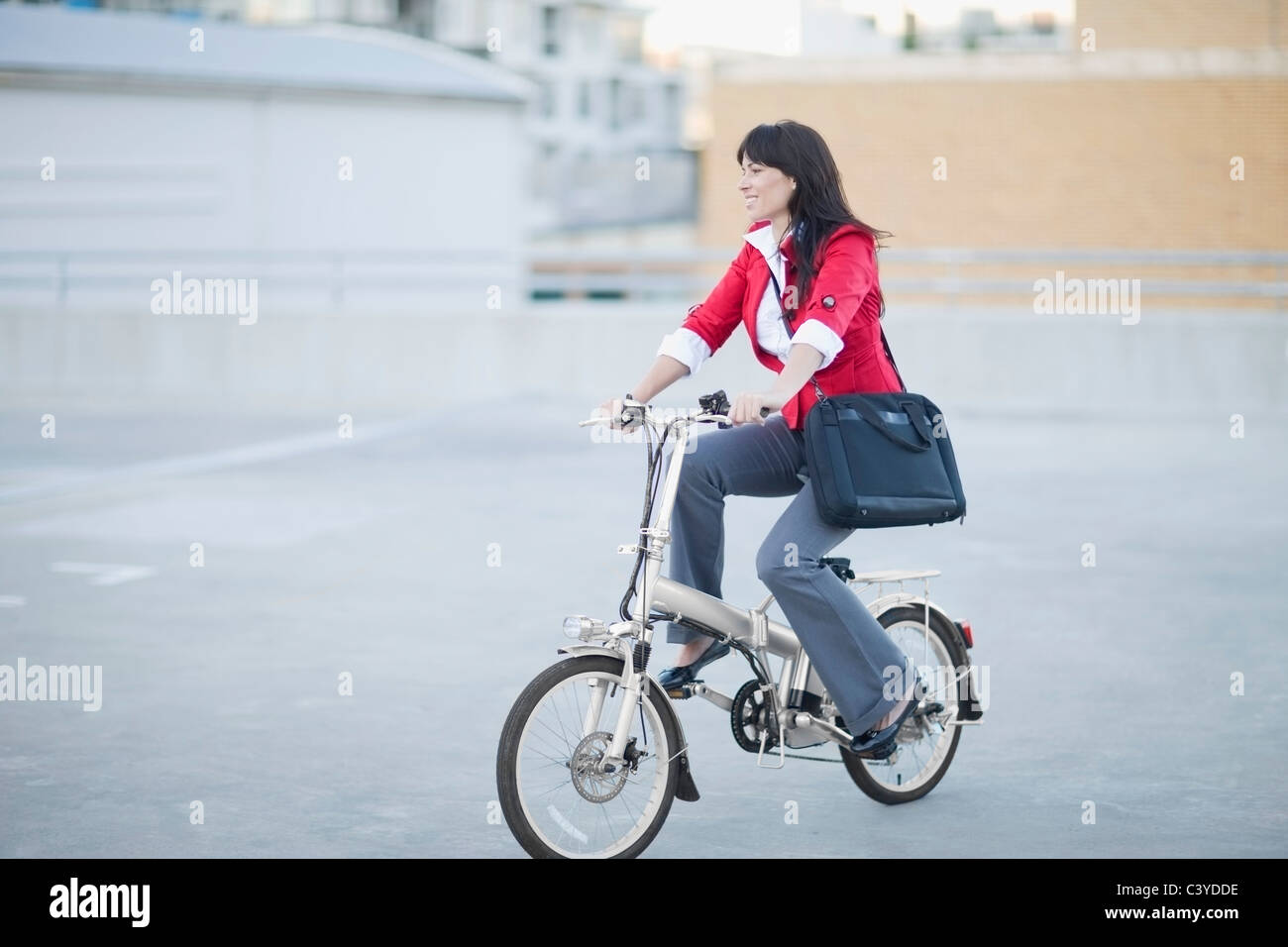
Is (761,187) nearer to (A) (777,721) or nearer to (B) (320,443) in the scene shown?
(A) (777,721)

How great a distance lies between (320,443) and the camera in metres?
14.4

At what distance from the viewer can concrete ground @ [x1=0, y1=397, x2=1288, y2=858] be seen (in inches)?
200

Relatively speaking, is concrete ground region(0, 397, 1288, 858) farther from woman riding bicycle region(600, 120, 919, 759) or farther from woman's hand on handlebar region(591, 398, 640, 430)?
woman's hand on handlebar region(591, 398, 640, 430)

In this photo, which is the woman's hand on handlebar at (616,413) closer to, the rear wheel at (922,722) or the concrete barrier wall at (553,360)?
the rear wheel at (922,722)

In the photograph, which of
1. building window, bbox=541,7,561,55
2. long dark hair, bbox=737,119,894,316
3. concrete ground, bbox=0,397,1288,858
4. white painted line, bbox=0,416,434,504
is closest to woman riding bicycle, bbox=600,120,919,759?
long dark hair, bbox=737,119,894,316

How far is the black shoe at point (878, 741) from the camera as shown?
488cm

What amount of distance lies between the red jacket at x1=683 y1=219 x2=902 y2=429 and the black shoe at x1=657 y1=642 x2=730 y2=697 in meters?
0.67

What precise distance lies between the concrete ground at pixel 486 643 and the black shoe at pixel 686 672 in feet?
1.57

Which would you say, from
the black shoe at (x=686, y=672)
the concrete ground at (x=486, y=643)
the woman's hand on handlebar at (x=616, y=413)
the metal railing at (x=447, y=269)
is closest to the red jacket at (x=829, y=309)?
the woman's hand on handlebar at (x=616, y=413)

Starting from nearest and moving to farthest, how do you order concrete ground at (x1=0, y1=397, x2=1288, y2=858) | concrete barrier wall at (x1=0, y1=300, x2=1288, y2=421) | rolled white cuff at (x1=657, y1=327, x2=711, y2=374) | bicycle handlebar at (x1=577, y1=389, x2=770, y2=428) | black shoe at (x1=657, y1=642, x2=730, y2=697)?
bicycle handlebar at (x1=577, y1=389, x2=770, y2=428) < black shoe at (x1=657, y1=642, x2=730, y2=697) < rolled white cuff at (x1=657, y1=327, x2=711, y2=374) < concrete ground at (x1=0, y1=397, x2=1288, y2=858) < concrete barrier wall at (x1=0, y1=300, x2=1288, y2=421)

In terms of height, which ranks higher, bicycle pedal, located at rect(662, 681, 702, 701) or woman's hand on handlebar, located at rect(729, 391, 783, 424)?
woman's hand on handlebar, located at rect(729, 391, 783, 424)

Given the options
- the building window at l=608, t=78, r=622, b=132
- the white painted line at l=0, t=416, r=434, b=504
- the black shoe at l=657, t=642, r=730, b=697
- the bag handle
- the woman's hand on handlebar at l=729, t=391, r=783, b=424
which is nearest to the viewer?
the woman's hand on handlebar at l=729, t=391, r=783, b=424

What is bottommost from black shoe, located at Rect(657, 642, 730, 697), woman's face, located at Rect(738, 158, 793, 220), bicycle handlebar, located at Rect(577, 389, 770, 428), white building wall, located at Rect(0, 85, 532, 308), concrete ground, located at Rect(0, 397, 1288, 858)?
concrete ground, located at Rect(0, 397, 1288, 858)
